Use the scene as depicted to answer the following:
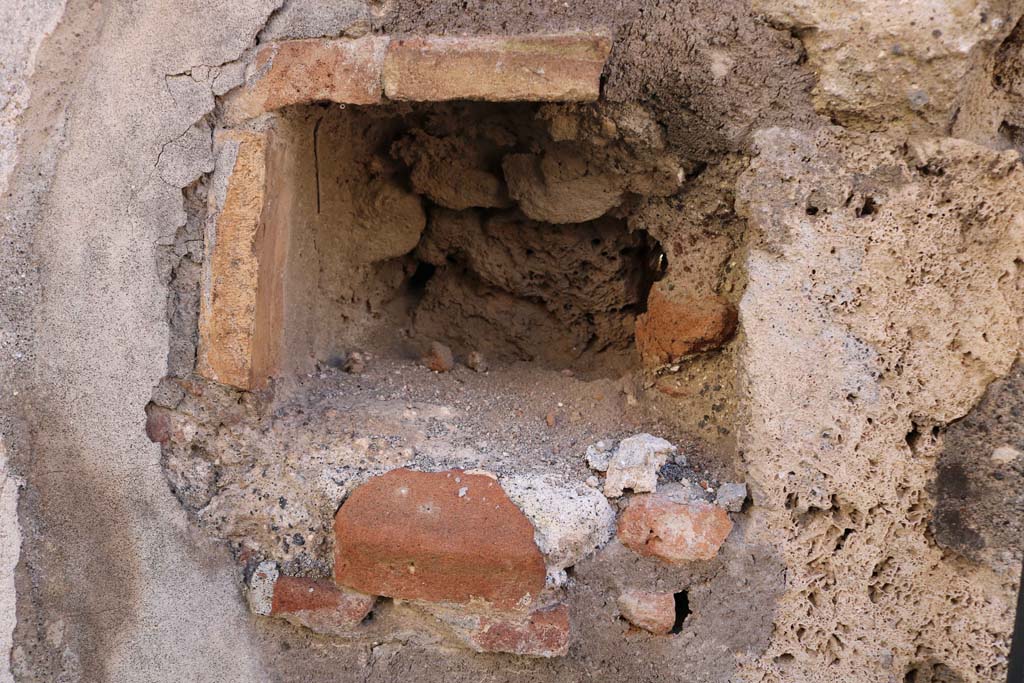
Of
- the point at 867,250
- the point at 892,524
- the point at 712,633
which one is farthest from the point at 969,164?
the point at 712,633

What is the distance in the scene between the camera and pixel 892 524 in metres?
1.35

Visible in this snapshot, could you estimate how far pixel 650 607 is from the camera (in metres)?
1.40

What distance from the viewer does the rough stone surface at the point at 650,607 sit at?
1.40 metres

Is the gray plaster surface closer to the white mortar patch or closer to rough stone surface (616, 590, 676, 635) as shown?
the white mortar patch

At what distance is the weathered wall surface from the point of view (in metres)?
1.29

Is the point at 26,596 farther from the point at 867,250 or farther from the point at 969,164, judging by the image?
the point at 969,164

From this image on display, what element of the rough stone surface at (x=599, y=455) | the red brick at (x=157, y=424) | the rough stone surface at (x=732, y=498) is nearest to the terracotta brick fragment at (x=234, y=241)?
the red brick at (x=157, y=424)

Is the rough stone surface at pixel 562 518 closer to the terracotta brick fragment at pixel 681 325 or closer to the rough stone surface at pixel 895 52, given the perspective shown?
the terracotta brick fragment at pixel 681 325

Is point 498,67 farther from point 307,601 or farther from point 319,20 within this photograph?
point 307,601

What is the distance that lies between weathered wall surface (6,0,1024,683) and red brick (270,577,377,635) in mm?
68

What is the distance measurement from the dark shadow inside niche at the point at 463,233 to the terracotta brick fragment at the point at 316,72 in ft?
0.20

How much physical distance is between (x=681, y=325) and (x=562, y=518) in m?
0.42

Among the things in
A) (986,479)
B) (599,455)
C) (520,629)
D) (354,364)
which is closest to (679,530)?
(599,455)

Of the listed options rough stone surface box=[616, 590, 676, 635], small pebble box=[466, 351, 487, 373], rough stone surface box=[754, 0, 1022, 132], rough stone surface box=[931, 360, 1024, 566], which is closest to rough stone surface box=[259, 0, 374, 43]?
rough stone surface box=[754, 0, 1022, 132]
